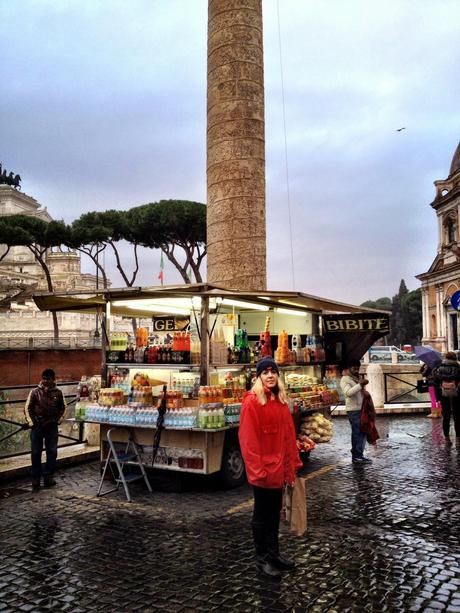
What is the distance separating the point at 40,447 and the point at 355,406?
180 inches

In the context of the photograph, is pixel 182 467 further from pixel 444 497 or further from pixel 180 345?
pixel 444 497

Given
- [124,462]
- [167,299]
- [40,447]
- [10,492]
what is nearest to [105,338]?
[167,299]

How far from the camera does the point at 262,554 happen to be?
4.27m

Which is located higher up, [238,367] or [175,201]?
[175,201]

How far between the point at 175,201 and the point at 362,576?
36.3 m

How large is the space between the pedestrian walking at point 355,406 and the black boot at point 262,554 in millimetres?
4414

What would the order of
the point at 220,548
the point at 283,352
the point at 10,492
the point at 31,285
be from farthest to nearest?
the point at 31,285 < the point at 283,352 < the point at 10,492 < the point at 220,548

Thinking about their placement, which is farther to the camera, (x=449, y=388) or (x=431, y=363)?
(x=431, y=363)

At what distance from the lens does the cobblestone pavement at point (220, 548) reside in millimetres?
3857

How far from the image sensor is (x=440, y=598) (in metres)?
3.83

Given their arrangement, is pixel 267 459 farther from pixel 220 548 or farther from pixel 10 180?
pixel 10 180

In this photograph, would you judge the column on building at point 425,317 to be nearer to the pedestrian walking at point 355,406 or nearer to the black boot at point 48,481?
the pedestrian walking at point 355,406

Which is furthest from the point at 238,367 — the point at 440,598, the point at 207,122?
the point at 207,122

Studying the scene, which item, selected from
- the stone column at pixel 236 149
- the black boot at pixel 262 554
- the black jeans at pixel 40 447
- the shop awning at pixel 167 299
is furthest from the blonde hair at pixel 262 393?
the stone column at pixel 236 149
